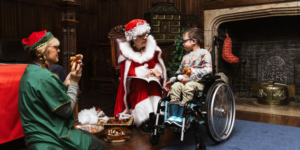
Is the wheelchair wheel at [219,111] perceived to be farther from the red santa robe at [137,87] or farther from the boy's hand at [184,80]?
the red santa robe at [137,87]

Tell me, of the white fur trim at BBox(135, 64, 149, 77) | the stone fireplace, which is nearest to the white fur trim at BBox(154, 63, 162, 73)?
the white fur trim at BBox(135, 64, 149, 77)

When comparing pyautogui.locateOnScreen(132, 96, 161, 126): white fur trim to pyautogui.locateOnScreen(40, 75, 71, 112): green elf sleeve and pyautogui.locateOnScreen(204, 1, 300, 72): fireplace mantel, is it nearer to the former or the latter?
pyautogui.locateOnScreen(40, 75, 71, 112): green elf sleeve

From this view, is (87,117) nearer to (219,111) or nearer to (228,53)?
(219,111)

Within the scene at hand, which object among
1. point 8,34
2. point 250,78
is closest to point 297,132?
point 250,78

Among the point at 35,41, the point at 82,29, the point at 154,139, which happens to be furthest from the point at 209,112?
the point at 82,29

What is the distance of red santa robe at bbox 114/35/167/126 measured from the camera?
2.72 metres

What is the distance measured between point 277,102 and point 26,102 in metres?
3.93

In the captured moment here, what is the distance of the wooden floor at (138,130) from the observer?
2232 mm

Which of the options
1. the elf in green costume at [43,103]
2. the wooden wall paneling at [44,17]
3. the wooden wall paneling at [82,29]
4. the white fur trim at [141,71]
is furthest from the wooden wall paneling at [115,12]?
the elf in green costume at [43,103]

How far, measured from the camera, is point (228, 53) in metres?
4.39

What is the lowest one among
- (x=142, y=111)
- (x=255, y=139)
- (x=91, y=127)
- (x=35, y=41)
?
(x=255, y=139)

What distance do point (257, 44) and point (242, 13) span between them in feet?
2.87

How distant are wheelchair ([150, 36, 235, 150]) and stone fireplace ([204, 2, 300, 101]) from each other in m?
2.17

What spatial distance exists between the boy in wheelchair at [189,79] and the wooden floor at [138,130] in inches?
14.9
